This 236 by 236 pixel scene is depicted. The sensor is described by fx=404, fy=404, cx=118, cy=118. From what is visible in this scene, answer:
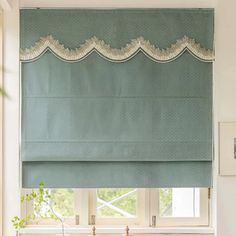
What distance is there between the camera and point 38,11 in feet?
8.89

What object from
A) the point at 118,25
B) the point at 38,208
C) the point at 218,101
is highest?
the point at 118,25

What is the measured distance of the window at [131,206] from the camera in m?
2.80

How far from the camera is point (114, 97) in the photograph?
2713 millimetres

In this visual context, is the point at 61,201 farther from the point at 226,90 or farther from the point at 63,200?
the point at 226,90

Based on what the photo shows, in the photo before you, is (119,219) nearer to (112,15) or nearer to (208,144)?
(208,144)

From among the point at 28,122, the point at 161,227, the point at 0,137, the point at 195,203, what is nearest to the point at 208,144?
the point at 195,203

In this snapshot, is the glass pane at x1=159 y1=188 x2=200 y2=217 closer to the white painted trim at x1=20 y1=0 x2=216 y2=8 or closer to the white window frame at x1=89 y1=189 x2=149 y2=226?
the white window frame at x1=89 y1=189 x2=149 y2=226

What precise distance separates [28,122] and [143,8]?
1.09 metres

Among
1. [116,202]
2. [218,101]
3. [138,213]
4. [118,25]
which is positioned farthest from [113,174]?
[118,25]

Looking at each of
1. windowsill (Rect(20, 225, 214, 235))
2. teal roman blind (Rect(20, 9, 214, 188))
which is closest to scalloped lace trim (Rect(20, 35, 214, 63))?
teal roman blind (Rect(20, 9, 214, 188))

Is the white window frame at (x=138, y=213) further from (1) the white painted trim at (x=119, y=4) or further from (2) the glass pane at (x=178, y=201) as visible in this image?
(1) the white painted trim at (x=119, y=4)

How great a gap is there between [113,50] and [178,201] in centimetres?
114

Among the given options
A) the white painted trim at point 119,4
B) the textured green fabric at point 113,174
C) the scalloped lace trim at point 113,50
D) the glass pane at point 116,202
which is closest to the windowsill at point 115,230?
the glass pane at point 116,202

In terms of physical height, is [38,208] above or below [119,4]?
below
